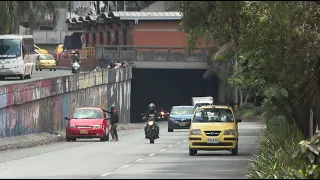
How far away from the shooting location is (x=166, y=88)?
10706 centimetres

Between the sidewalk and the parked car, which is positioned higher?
the sidewalk

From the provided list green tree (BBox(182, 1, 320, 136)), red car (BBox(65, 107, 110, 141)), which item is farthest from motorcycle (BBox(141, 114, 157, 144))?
green tree (BBox(182, 1, 320, 136))

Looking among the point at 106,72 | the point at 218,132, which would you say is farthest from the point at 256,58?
the point at 106,72

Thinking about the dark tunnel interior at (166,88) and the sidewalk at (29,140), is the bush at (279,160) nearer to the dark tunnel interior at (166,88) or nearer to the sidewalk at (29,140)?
the sidewalk at (29,140)

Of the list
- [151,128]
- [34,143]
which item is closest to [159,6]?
[151,128]

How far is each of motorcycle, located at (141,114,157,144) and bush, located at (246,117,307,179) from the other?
33.8 feet

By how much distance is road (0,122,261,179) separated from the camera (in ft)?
80.1

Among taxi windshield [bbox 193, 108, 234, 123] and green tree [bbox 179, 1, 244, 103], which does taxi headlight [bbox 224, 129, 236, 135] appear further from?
green tree [bbox 179, 1, 244, 103]

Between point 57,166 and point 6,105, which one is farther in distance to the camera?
point 6,105

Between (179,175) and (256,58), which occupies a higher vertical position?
(256,58)

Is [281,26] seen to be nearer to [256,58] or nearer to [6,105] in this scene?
[256,58]

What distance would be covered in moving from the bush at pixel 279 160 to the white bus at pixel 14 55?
29.3 metres

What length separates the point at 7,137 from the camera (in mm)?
43188

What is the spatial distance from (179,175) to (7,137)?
20.2m
